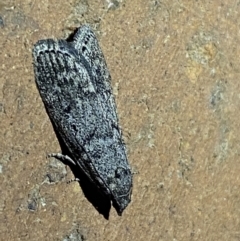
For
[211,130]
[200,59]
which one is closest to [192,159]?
[211,130]

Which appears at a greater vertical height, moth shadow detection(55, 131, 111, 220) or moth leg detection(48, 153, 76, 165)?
moth leg detection(48, 153, 76, 165)

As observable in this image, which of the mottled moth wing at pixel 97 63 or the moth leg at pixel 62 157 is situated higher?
the mottled moth wing at pixel 97 63

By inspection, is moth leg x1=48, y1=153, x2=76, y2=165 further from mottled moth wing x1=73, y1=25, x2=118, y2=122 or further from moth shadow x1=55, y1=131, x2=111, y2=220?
mottled moth wing x1=73, y1=25, x2=118, y2=122

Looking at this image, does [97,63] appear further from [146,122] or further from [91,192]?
[91,192]

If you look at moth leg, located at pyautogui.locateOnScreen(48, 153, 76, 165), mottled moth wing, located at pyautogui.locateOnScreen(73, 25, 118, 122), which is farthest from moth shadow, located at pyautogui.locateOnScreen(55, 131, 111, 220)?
mottled moth wing, located at pyautogui.locateOnScreen(73, 25, 118, 122)

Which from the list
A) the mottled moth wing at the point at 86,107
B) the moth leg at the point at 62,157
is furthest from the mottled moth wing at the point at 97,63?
the moth leg at the point at 62,157

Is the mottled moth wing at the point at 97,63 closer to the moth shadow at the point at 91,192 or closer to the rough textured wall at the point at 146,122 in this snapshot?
the rough textured wall at the point at 146,122
